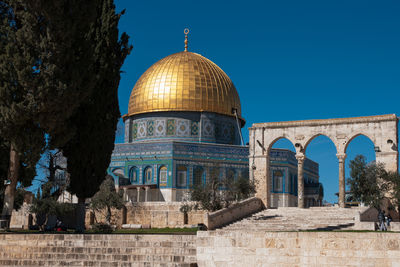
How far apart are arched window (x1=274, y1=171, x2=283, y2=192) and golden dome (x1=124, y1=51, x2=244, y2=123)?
6.78 metres

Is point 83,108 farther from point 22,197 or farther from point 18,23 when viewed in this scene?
point 22,197

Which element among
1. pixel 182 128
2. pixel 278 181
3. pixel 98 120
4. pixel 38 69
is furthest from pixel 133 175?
pixel 38 69

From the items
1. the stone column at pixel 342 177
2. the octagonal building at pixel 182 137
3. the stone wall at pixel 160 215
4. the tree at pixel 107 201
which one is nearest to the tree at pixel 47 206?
the tree at pixel 107 201

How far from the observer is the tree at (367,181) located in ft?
75.9

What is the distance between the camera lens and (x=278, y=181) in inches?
1526

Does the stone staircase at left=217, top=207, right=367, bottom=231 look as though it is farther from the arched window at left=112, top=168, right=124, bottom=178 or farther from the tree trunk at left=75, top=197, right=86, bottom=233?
the arched window at left=112, top=168, right=124, bottom=178

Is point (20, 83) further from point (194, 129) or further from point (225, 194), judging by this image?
point (194, 129)

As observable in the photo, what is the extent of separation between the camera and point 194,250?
1357 centimetres

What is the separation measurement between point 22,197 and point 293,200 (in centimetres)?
1900

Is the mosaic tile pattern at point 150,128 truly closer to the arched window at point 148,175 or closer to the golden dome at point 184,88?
the golden dome at point 184,88

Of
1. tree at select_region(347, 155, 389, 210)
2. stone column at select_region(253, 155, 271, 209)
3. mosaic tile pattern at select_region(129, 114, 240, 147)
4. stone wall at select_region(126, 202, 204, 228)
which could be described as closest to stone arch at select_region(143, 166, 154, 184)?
mosaic tile pattern at select_region(129, 114, 240, 147)

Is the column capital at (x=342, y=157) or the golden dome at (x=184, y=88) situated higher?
the golden dome at (x=184, y=88)

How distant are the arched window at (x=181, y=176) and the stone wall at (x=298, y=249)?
23.9m

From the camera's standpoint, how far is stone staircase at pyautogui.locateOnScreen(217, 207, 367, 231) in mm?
20766
